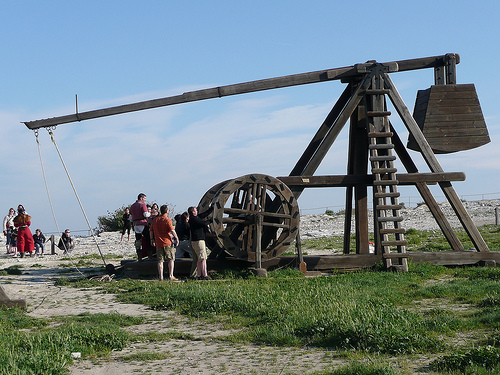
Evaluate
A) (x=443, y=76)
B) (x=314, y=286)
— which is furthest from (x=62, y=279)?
(x=443, y=76)

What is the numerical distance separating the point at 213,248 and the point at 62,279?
11.2 ft

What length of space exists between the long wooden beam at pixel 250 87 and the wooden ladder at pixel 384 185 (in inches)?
35.0

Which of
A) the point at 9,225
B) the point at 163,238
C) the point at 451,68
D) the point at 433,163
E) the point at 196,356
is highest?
the point at 451,68

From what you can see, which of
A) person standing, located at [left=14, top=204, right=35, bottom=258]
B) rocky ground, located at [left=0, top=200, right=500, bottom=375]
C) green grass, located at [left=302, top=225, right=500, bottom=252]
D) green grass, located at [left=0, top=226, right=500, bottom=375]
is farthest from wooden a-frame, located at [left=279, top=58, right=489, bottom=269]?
person standing, located at [left=14, top=204, right=35, bottom=258]

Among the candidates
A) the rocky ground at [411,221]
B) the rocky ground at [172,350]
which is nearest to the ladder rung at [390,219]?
the rocky ground at [172,350]

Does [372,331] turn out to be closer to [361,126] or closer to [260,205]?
[260,205]

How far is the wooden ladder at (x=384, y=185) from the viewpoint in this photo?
13367 millimetres

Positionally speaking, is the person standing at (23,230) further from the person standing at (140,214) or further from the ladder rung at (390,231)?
the ladder rung at (390,231)

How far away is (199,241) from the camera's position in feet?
43.5

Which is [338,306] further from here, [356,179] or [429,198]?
[429,198]

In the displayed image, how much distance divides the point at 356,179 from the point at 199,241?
390 cm

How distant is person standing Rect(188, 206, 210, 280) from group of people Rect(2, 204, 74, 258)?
9.85m

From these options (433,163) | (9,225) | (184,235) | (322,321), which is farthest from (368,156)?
(9,225)

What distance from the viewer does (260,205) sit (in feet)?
46.3
